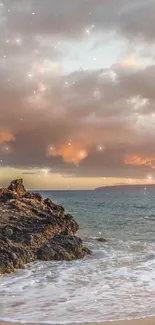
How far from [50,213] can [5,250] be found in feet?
21.2

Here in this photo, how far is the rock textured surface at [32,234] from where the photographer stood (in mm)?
16234

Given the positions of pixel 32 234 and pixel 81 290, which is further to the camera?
pixel 32 234

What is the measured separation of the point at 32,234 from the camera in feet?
59.4

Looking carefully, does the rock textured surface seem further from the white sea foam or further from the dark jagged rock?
the dark jagged rock

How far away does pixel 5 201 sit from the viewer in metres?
22.3

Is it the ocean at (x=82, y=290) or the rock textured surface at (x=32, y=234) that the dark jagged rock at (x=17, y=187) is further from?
the ocean at (x=82, y=290)

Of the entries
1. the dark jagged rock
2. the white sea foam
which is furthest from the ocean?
the dark jagged rock

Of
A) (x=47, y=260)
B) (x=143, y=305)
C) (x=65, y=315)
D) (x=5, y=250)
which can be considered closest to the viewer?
(x=65, y=315)

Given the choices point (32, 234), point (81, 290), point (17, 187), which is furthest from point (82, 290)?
point (17, 187)

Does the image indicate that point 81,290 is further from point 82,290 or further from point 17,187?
point 17,187

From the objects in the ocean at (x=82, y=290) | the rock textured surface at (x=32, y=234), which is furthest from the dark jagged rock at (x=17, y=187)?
the ocean at (x=82, y=290)

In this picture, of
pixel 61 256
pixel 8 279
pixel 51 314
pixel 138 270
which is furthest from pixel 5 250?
pixel 51 314

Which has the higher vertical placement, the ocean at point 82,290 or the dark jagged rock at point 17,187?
the dark jagged rock at point 17,187

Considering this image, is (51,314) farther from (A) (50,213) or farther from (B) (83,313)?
(A) (50,213)
